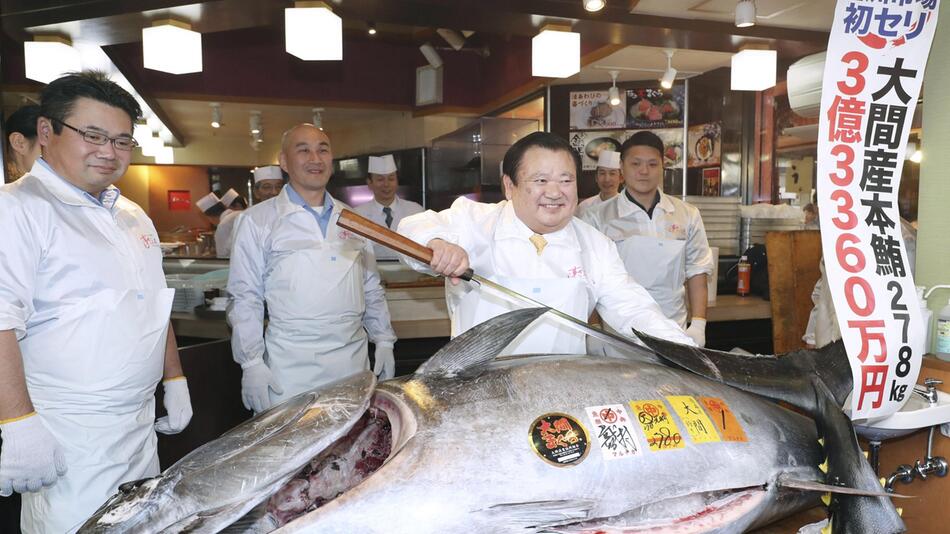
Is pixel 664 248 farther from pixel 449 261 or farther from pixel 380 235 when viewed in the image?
pixel 380 235

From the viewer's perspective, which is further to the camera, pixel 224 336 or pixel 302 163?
pixel 224 336

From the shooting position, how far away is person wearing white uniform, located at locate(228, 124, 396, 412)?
2953 mm

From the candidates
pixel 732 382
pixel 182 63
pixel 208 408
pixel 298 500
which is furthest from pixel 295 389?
pixel 182 63

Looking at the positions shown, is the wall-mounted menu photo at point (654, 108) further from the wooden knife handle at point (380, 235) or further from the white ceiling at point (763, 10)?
the wooden knife handle at point (380, 235)

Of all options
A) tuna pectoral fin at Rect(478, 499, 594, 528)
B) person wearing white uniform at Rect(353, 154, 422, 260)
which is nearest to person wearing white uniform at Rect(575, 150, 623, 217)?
person wearing white uniform at Rect(353, 154, 422, 260)

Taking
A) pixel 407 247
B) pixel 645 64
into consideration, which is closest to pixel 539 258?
pixel 407 247

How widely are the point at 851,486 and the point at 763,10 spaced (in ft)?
15.5

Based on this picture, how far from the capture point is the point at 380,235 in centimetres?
166

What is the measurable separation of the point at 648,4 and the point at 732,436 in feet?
14.4

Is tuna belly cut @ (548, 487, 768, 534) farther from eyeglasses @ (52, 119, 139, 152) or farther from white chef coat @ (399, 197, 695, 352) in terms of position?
eyeglasses @ (52, 119, 139, 152)

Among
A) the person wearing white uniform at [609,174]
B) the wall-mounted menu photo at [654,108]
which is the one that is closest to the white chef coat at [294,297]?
the person wearing white uniform at [609,174]

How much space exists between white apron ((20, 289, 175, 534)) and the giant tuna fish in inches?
29.3

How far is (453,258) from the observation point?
1.81m

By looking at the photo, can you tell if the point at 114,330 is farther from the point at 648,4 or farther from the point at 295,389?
the point at 648,4
